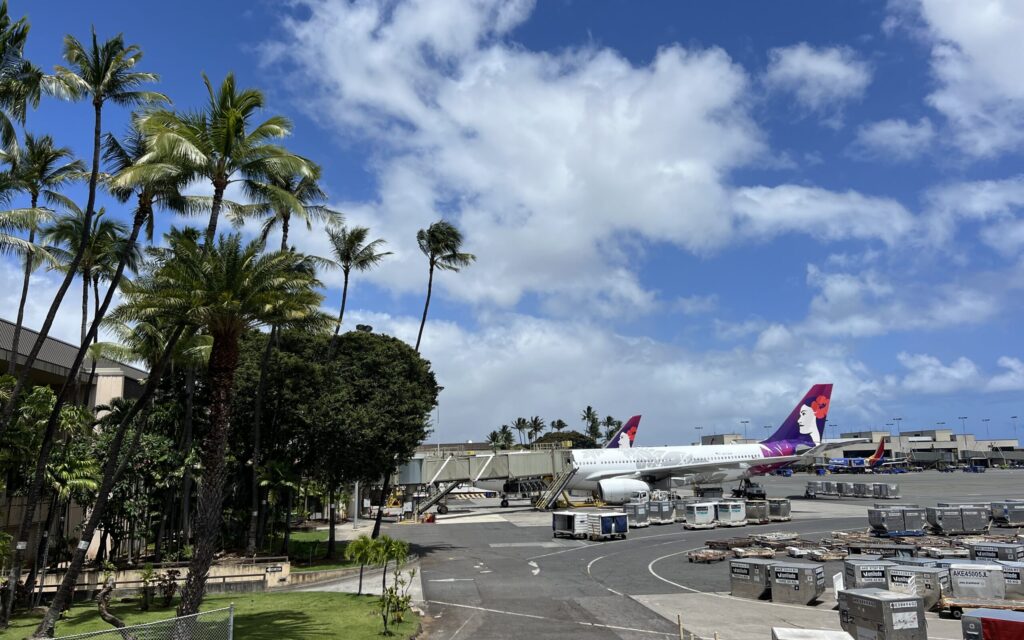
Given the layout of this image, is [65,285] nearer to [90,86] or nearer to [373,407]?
[90,86]

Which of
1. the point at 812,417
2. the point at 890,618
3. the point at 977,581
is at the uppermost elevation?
the point at 812,417

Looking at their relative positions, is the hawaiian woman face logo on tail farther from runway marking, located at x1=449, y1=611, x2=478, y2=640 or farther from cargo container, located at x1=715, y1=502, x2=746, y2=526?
runway marking, located at x1=449, y1=611, x2=478, y2=640

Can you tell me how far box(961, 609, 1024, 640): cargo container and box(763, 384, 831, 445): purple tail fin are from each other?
64.3m

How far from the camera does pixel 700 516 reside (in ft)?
148

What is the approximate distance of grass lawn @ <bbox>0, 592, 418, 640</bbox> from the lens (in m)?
18.8

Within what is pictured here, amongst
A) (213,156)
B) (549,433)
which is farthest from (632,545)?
(549,433)

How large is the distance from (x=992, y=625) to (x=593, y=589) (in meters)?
14.0

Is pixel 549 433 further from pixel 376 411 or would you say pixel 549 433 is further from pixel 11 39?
pixel 11 39

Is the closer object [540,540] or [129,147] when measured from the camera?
[129,147]

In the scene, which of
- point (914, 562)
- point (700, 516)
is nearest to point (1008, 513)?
point (700, 516)

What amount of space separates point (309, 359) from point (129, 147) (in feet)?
53.7

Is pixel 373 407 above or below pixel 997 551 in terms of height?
above

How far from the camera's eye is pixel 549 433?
187 meters

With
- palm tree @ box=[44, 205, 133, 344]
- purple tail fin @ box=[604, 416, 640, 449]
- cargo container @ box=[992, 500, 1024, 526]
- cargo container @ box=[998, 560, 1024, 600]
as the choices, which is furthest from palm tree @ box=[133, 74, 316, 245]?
purple tail fin @ box=[604, 416, 640, 449]
